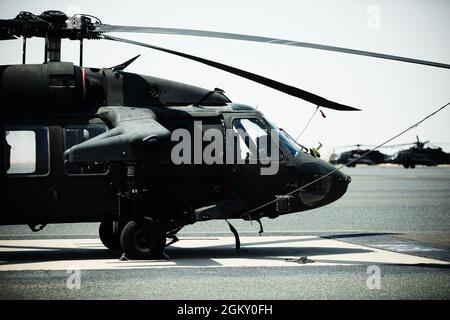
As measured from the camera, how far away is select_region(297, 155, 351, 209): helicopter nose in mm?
14297

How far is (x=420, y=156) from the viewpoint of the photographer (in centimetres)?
8738

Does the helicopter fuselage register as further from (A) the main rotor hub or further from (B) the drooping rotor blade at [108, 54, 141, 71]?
(A) the main rotor hub

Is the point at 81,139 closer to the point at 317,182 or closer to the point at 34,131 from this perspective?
the point at 34,131

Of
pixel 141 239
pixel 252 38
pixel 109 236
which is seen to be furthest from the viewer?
pixel 109 236

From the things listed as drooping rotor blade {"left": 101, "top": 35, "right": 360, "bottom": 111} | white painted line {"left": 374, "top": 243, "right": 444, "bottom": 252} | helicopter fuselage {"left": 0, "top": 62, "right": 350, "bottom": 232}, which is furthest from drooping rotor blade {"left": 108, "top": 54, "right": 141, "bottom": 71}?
white painted line {"left": 374, "top": 243, "right": 444, "bottom": 252}

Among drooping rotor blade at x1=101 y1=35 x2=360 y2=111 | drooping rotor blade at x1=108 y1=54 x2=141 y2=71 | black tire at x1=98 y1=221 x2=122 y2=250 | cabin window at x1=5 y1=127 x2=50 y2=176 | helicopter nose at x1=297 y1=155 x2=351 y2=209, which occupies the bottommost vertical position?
black tire at x1=98 y1=221 x2=122 y2=250

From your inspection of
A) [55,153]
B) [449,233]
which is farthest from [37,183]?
[449,233]

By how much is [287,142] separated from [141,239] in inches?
140

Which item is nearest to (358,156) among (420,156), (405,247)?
(420,156)

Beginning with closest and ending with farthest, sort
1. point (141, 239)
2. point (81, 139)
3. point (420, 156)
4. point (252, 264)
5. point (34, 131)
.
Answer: point (252, 264)
point (141, 239)
point (34, 131)
point (81, 139)
point (420, 156)

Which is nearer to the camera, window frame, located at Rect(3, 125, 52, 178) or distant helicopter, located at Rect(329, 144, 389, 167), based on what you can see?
window frame, located at Rect(3, 125, 52, 178)

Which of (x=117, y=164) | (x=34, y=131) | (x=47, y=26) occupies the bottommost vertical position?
(x=117, y=164)

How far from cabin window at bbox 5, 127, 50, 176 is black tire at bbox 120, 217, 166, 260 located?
1894mm
